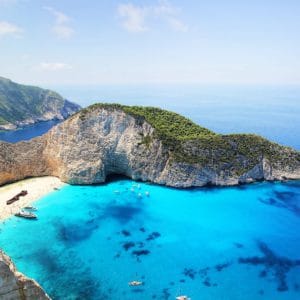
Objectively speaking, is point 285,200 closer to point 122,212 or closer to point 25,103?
point 122,212

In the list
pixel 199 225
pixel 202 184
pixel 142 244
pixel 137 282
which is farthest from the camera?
pixel 202 184

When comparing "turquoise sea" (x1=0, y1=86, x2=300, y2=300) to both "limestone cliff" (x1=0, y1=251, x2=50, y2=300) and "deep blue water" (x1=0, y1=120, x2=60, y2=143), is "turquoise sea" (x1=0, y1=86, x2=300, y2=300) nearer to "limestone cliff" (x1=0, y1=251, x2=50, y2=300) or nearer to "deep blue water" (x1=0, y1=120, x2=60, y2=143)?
"limestone cliff" (x1=0, y1=251, x2=50, y2=300)

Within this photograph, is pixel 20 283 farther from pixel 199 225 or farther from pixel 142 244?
pixel 199 225

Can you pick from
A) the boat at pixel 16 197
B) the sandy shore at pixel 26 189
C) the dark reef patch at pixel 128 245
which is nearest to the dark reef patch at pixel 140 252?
the dark reef patch at pixel 128 245

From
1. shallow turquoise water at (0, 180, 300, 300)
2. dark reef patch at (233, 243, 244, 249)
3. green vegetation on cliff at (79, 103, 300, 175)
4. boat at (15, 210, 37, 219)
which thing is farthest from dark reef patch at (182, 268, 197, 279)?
green vegetation on cliff at (79, 103, 300, 175)

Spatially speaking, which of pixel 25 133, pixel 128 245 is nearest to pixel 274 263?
pixel 128 245

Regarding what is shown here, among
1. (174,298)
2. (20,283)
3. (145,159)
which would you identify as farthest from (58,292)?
(145,159)
